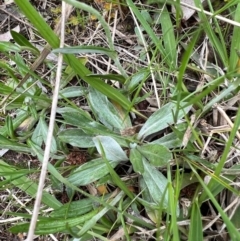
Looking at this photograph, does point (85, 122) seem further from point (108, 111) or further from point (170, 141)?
point (170, 141)

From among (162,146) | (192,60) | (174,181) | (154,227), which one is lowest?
(154,227)

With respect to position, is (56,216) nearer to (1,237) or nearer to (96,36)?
(1,237)

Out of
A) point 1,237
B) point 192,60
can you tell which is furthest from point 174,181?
point 1,237

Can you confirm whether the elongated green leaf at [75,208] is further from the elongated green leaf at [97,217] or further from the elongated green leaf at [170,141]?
the elongated green leaf at [170,141]

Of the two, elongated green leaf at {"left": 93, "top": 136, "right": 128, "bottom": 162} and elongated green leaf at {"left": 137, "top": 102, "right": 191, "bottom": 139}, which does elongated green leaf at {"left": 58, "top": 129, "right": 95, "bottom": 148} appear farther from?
elongated green leaf at {"left": 137, "top": 102, "right": 191, "bottom": 139}

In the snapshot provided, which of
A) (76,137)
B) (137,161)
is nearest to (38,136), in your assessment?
(76,137)

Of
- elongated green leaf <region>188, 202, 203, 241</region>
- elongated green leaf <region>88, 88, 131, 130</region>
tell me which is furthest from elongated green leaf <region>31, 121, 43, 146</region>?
elongated green leaf <region>188, 202, 203, 241</region>
